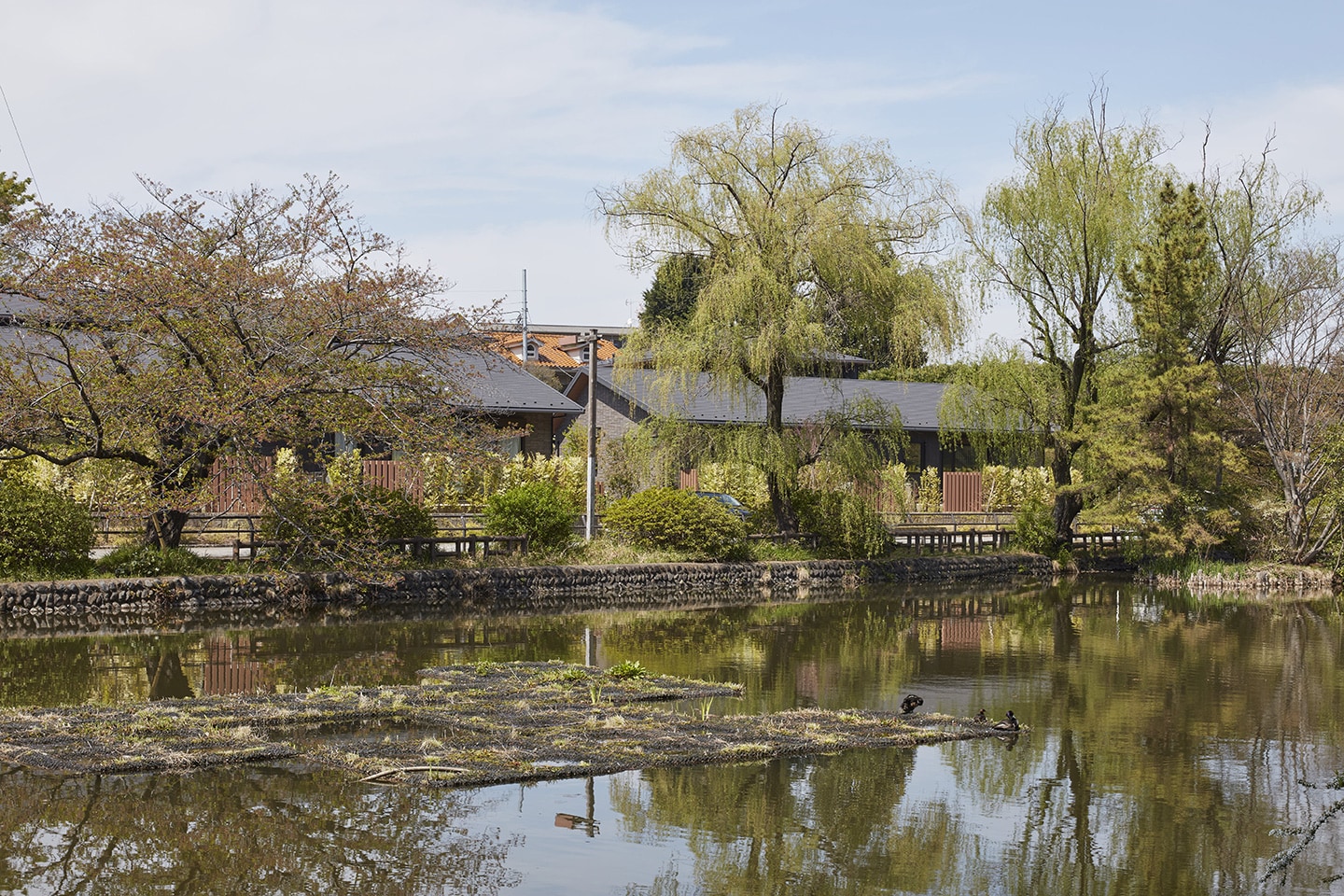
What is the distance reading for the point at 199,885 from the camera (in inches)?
306

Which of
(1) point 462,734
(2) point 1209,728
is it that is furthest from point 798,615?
(1) point 462,734

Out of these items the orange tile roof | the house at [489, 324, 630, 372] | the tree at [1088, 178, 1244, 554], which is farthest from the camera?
the orange tile roof

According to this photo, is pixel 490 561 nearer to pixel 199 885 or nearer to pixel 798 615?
pixel 798 615

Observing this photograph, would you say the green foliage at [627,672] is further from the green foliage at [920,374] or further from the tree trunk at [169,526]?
the green foliage at [920,374]

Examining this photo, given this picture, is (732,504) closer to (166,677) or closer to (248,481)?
(248,481)

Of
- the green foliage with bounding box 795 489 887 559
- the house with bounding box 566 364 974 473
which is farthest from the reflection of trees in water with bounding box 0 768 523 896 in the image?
the house with bounding box 566 364 974 473

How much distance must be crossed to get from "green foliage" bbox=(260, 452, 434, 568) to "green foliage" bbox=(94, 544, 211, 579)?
1.69 m

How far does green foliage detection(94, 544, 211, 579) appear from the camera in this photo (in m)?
22.5

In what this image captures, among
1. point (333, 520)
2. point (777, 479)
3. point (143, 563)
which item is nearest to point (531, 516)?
point (333, 520)

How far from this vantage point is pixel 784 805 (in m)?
9.87

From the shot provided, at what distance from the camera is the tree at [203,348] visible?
20984 mm

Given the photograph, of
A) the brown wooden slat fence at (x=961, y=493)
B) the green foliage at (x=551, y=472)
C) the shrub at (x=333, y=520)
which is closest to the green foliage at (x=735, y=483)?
the green foliage at (x=551, y=472)

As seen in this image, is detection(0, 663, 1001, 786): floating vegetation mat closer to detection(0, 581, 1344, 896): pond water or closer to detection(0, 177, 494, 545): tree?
detection(0, 581, 1344, 896): pond water

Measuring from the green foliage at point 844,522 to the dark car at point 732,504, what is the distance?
1641 mm
